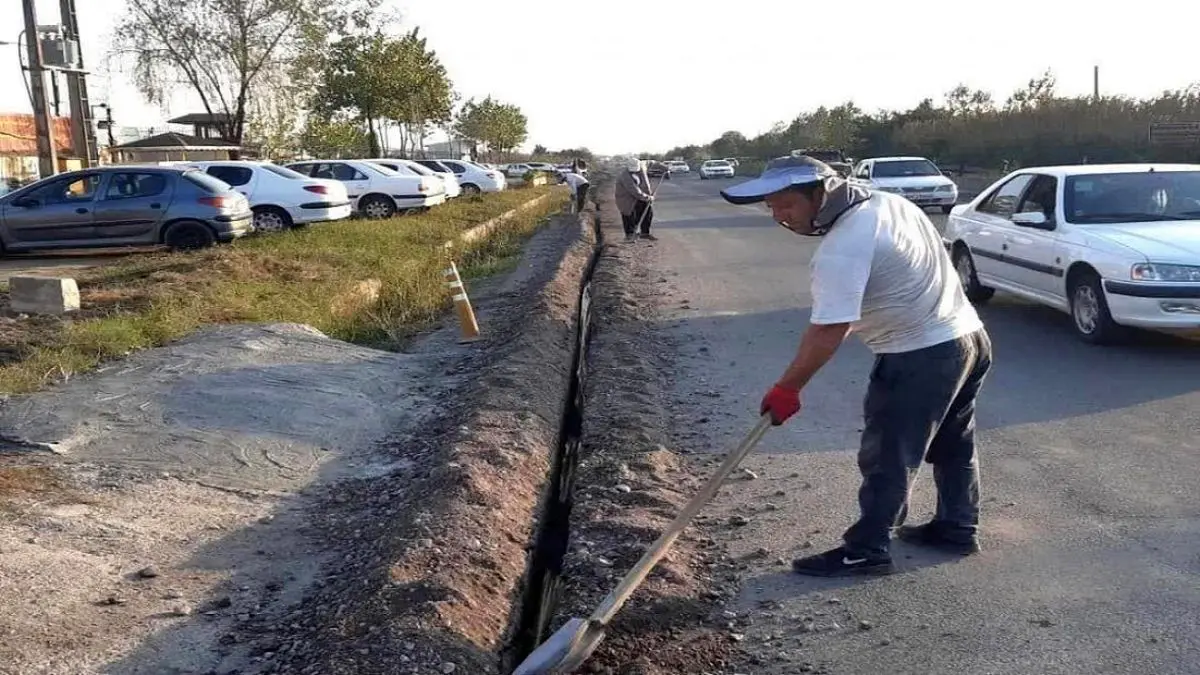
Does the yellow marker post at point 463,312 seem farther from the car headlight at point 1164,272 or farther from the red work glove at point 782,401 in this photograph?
the red work glove at point 782,401

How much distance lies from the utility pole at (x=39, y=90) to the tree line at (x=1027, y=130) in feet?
91.0

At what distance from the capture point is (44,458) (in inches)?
234

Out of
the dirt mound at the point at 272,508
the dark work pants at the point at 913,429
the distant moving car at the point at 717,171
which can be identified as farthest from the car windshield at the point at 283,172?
the distant moving car at the point at 717,171

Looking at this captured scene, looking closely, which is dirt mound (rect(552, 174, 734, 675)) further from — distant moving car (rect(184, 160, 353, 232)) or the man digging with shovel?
distant moving car (rect(184, 160, 353, 232))

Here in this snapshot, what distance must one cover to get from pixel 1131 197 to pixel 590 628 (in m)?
7.56

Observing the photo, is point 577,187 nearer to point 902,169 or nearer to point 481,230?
point 481,230

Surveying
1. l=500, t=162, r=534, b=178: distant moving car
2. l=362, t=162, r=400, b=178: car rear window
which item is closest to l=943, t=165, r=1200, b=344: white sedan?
l=362, t=162, r=400, b=178: car rear window

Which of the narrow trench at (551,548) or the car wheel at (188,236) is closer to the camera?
the narrow trench at (551,548)

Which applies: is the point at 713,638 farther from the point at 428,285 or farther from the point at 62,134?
the point at 62,134

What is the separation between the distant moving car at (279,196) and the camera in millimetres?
18266

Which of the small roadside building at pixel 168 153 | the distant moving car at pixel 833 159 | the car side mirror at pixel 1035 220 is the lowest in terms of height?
the car side mirror at pixel 1035 220

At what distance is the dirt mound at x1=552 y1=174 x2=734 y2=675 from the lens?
3928 millimetres

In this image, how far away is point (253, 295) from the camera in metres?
11.6

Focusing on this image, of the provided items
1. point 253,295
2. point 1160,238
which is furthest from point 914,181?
point 253,295
